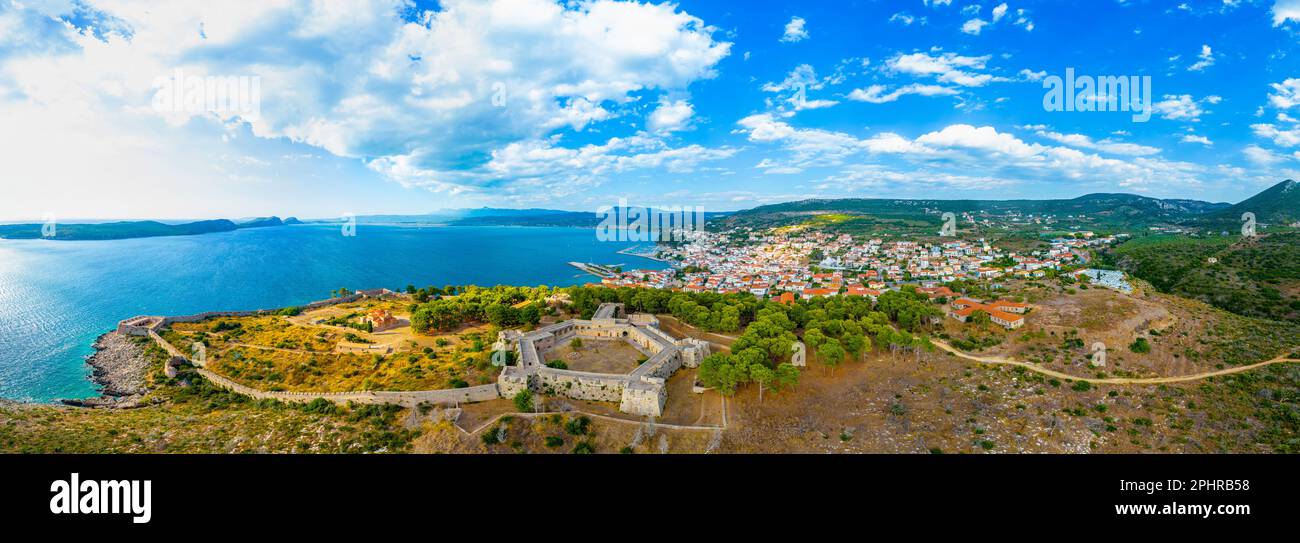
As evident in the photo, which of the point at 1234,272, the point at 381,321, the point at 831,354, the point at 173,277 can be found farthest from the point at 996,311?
the point at 173,277

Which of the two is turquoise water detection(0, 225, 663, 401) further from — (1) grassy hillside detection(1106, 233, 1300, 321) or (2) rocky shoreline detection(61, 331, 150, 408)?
(1) grassy hillside detection(1106, 233, 1300, 321)

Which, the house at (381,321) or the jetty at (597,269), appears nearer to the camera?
the house at (381,321)

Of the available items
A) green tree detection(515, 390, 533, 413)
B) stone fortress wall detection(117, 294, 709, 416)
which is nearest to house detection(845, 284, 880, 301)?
stone fortress wall detection(117, 294, 709, 416)

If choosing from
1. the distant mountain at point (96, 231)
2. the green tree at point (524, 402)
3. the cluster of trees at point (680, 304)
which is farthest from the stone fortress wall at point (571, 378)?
the distant mountain at point (96, 231)

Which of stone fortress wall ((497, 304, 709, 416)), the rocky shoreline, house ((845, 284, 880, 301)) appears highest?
house ((845, 284, 880, 301))

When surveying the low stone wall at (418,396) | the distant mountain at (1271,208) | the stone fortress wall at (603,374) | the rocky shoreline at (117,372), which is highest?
the distant mountain at (1271,208)

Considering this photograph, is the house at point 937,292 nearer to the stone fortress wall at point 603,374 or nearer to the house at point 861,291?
the house at point 861,291
